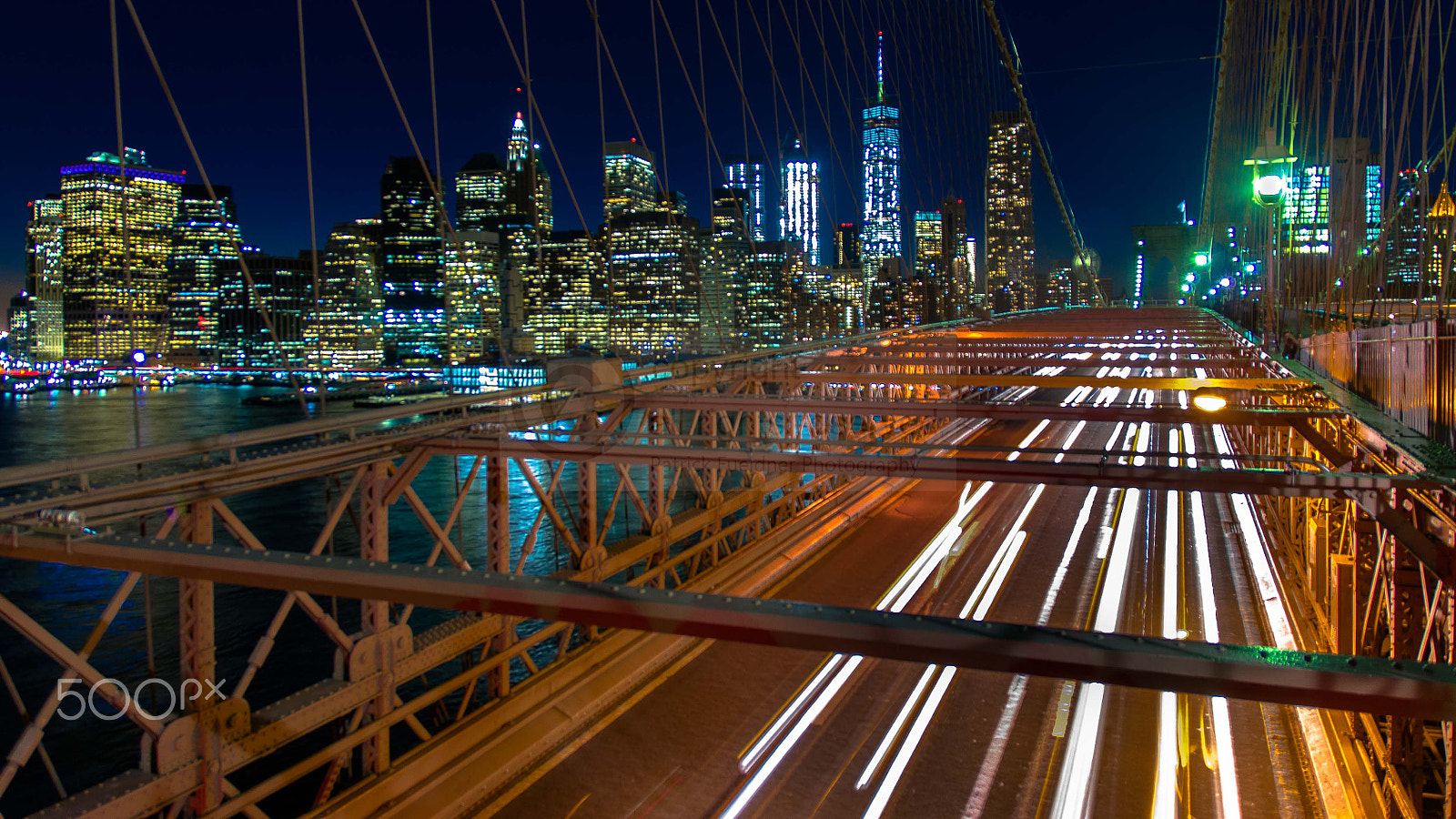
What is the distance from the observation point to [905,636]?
252 centimetres

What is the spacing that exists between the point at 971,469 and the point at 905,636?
138 inches

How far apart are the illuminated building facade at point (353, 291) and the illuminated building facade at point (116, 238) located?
24.5 m

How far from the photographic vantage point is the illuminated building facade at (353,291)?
128 feet

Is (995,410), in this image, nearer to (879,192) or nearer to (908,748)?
(908,748)

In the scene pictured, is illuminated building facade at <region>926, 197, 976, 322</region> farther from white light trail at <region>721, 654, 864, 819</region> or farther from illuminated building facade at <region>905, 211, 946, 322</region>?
white light trail at <region>721, 654, 864, 819</region>

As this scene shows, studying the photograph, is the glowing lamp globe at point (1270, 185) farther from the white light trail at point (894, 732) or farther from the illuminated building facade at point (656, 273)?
the white light trail at point (894, 732)

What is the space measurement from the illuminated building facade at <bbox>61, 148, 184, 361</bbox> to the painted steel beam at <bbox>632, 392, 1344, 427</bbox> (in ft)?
15.8

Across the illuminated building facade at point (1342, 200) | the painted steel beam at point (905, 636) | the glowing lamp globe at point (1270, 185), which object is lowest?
the painted steel beam at point (905, 636)

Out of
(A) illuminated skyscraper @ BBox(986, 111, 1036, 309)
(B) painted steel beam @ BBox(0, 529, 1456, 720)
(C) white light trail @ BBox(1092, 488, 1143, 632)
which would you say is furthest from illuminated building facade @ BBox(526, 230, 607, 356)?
(A) illuminated skyscraper @ BBox(986, 111, 1036, 309)

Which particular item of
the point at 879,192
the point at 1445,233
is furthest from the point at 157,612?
the point at 879,192

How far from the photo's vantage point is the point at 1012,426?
30.3 m

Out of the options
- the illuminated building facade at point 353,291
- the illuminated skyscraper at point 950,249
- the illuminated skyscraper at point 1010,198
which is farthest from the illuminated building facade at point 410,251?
the illuminated skyscraper at point 1010,198

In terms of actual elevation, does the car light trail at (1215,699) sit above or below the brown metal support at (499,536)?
below

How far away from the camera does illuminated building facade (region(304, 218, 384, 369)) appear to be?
128 feet
